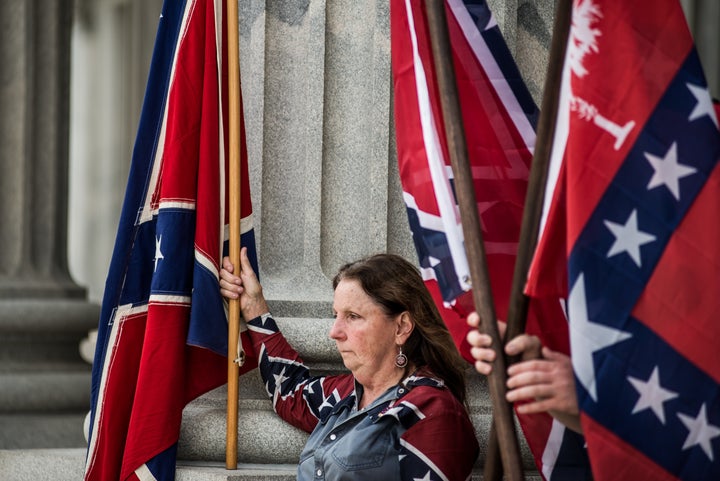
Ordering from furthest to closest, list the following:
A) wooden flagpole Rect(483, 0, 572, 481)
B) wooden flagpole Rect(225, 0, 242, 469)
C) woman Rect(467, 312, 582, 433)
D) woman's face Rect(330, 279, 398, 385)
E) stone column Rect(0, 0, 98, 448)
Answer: stone column Rect(0, 0, 98, 448) < wooden flagpole Rect(225, 0, 242, 469) < woman's face Rect(330, 279, 398, 385) < wooden flagpole Rect(483, 0, 572, 481) < woman Rect(467, 312, 582, 433)

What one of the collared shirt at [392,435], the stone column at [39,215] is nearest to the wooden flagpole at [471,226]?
the collared shirt at [392,435]

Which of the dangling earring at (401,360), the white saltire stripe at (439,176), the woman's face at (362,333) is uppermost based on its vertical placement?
the white saltire stripe at (439,176)

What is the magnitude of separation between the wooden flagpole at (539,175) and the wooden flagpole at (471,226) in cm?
7

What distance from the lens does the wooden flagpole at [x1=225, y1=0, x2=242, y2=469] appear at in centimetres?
414

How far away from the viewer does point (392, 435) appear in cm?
377

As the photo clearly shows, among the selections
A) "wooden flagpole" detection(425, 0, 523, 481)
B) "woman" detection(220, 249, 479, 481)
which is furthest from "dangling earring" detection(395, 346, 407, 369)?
"wooden flagpole" detection(425, 0, 523, 481)

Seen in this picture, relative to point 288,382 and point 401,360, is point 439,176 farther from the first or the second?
point 288,382

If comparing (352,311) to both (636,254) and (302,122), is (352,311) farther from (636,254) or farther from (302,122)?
(636,254)

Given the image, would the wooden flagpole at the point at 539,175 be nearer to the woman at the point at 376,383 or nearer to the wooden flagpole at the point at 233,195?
the woman at the point at 376,383

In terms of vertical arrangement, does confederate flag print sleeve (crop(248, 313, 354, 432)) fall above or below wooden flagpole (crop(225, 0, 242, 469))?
below

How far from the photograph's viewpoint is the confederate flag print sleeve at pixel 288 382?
164 inches

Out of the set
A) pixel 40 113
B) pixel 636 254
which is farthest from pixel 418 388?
pixel 40 113

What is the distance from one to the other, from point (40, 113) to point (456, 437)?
500 cm

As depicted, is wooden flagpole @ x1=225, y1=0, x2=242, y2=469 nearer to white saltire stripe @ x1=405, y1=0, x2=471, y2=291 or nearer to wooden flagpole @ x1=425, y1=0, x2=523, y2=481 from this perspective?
white saltire stripe @ x1=405, y1=0, x2=471, y2=291
